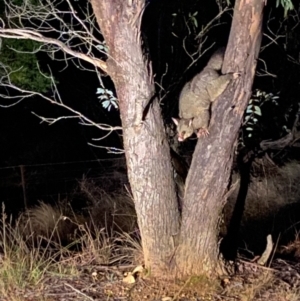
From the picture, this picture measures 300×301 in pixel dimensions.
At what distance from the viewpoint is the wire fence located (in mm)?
11578

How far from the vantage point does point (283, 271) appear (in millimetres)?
6684

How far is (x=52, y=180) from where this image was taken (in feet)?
41.7

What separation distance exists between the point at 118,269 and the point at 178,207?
2.64 feet

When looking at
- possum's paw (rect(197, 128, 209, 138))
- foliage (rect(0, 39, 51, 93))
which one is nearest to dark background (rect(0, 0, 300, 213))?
possum's paw (rect(197, 128, 209, 138))

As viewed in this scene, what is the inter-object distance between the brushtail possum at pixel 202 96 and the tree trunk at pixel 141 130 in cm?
30

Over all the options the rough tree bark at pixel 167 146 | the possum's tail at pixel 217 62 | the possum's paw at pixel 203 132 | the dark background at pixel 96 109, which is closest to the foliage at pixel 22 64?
the dark background at pixel 96 109

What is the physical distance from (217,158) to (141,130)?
618 mm

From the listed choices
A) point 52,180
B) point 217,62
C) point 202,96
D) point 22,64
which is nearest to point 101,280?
point 202,96

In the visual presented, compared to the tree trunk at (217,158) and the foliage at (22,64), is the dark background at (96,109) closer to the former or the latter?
the tree trunk at (217,158)

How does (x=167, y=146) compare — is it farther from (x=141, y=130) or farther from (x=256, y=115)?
(x=256, y=115)

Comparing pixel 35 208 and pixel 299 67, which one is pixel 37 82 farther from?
pixel 299 67

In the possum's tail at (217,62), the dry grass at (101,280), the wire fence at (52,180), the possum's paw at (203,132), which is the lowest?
the wire fence at (52,180)

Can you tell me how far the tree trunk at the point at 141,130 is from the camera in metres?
5.88

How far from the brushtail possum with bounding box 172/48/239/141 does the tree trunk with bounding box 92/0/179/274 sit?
30 centimetres
